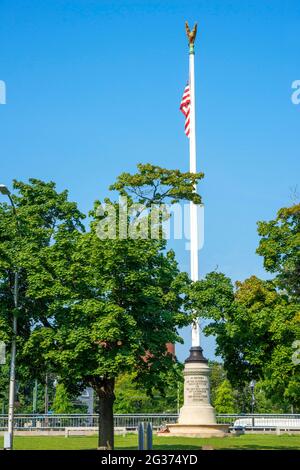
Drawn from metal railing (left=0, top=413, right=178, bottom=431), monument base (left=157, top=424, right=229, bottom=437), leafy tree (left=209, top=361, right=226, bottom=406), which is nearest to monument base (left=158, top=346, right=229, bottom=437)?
monument base (left=157, top=424, right=229, bottom=437)

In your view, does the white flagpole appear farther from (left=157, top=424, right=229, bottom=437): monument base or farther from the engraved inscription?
(left=157, top=424, right=229, bottom=437): monument base

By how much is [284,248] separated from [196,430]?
41.1ft

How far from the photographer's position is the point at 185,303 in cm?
3216

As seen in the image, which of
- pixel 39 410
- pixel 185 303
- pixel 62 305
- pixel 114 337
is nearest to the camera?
pixel 114 337

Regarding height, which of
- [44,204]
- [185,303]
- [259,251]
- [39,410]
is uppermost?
[44,204]

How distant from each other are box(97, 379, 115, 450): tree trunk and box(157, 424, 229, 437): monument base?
1011 cm

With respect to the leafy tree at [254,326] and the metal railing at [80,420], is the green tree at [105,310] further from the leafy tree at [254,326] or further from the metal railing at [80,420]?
the metal railing at [80,420]

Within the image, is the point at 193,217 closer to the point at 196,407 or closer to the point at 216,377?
the point at 196,407

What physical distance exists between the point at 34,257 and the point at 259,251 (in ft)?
35.0

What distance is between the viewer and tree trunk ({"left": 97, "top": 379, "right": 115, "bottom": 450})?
30094 mm

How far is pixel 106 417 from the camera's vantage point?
100 ft

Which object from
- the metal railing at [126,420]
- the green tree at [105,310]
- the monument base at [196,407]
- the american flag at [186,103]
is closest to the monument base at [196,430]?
the monument base at [196,407]
